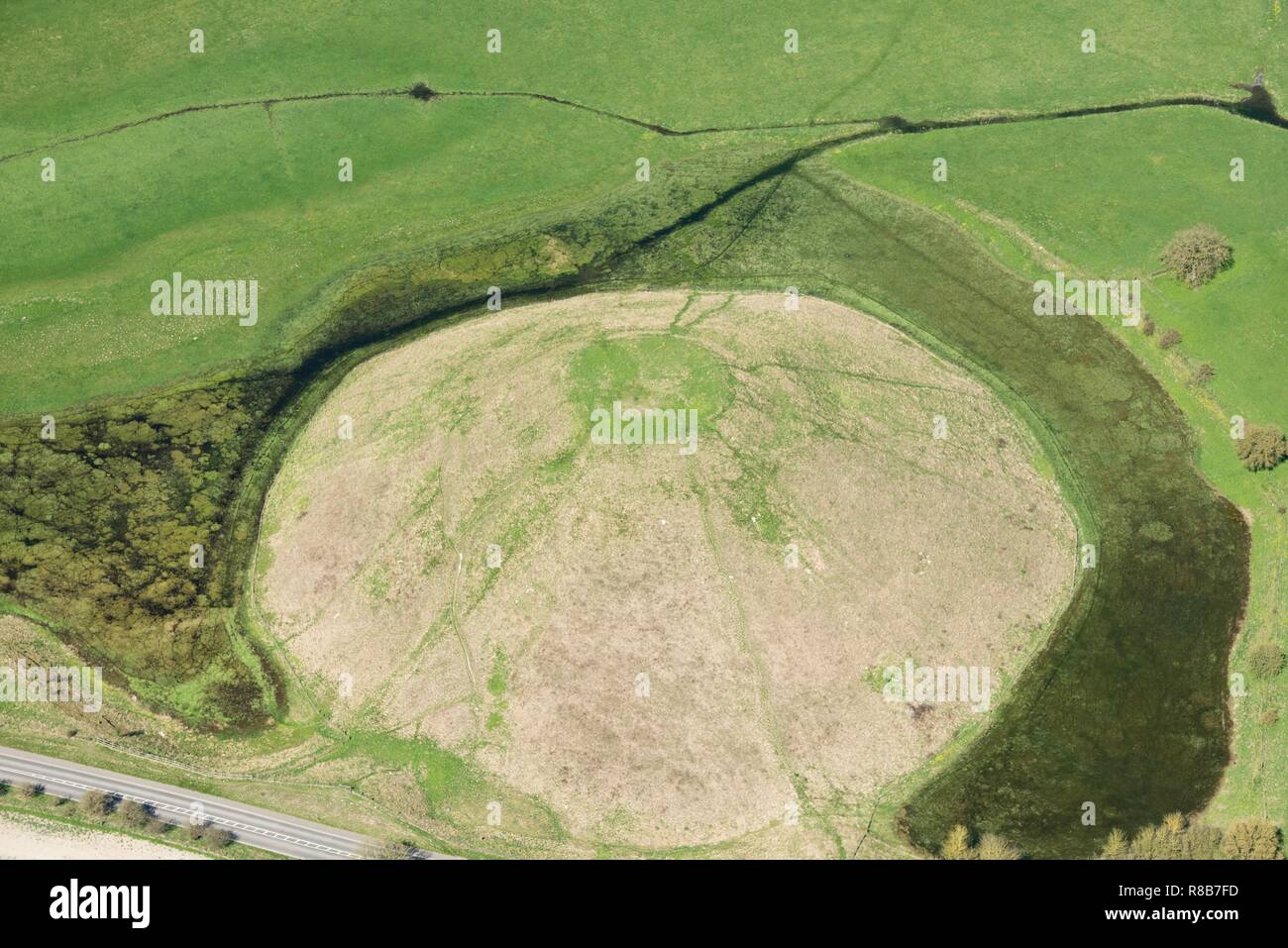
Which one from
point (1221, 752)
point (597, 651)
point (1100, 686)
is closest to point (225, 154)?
point (597, 651)

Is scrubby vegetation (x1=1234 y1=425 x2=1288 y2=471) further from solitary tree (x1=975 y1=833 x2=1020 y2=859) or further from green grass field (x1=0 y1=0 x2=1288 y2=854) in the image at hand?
solitary tree (x1=975 y1=833 x2=1020 y2=859)

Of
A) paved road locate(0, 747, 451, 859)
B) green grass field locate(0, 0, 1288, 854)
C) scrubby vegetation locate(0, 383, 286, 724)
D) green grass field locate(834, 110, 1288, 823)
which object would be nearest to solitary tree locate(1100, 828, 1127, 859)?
green grass field locate(0, 0, 1288, 854)

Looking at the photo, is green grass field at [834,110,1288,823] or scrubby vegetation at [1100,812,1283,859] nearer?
scrubby vegetation at [1100,812,1283,859]

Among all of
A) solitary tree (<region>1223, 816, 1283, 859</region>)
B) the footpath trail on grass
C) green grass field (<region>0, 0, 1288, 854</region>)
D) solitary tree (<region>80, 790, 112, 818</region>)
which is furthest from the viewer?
the footpath trail on grass

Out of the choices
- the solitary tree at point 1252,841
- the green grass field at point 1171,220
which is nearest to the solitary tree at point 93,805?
the solitary tree at point 1252,841

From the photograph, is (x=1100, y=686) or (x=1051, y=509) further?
(x=1051, y=509)

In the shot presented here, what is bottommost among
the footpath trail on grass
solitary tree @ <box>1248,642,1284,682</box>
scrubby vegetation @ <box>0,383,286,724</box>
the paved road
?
the paved road

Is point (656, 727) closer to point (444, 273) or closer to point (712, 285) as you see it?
point (712, 285)
